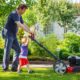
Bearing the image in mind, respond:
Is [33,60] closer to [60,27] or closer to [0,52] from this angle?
[0,52]

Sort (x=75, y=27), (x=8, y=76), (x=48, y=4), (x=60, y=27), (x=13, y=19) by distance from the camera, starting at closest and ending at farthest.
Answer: (x=8, y=76) → (x=13, y=19) → (x=48, y=4) → (x=75, y=27) → (x=60, y=27)

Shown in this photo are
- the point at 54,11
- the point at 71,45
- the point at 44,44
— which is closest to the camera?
the point at 44,44

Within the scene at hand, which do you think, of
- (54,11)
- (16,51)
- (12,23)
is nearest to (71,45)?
(54,11)

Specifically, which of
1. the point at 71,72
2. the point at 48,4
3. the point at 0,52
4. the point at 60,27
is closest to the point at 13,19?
the point at 71,72

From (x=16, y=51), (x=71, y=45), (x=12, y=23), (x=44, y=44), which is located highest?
(x=12, y=23)

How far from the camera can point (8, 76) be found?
8.44m

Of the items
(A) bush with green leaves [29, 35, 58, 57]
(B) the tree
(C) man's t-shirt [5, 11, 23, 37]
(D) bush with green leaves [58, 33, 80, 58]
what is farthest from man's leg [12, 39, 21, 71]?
(B) the tree

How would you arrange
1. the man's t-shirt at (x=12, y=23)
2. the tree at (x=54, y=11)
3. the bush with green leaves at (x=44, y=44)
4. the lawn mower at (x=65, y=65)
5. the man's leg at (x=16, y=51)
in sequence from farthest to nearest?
the tree at (x=54, y=11) → the bush with green leaves at (x=44, y=44) → the lawn mower at (x=65, y=65) → the man's leg at (x=16, y=51) → the man's t-shirt at (x=12, y=23)

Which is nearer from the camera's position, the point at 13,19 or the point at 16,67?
the point at 13,19

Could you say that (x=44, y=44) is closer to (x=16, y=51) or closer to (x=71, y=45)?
(x=71, y=45)

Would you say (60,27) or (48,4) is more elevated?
(48,4)

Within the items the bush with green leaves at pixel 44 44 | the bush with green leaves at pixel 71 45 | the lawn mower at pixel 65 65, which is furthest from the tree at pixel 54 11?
the lawn mower at pixel 65 65

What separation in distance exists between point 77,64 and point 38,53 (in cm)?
1061

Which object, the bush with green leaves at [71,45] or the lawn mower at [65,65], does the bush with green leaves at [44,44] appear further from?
the lawn mower at [65,65]
